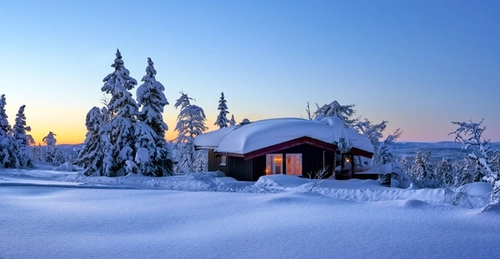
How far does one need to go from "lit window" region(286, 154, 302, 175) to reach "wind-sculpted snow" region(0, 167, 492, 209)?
7.96ft

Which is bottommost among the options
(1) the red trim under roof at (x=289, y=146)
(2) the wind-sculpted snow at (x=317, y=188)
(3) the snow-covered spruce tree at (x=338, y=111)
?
(2) the wind-sculpted snow at (x=317, y=188)

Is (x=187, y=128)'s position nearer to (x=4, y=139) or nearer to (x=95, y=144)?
(x=95, y=144)

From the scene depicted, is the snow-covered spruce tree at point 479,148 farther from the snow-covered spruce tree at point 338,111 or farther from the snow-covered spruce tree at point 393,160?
the snow-covered spruce tree at point 338,111

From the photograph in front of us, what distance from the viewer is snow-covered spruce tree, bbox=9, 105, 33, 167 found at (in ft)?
138

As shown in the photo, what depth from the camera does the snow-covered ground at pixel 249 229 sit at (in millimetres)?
5078

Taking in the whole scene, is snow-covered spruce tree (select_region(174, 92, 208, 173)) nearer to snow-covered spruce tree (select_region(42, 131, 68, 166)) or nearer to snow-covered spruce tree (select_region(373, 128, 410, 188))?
snow-covered spruce tree (select_region(373, 128, 410, 188))

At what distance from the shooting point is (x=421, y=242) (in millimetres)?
5195

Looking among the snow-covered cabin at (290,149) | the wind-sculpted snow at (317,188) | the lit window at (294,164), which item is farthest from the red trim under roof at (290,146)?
the wind-sculpted snow at (317,188)

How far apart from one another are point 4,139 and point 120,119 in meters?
23.6

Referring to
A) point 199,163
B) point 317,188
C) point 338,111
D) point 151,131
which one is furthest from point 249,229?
point 199,163

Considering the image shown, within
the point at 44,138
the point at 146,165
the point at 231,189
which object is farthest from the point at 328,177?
the point at 44,138

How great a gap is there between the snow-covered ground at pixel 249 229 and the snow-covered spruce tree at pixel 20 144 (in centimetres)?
3853

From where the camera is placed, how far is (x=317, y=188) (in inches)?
655

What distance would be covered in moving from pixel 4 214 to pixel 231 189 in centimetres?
1137
